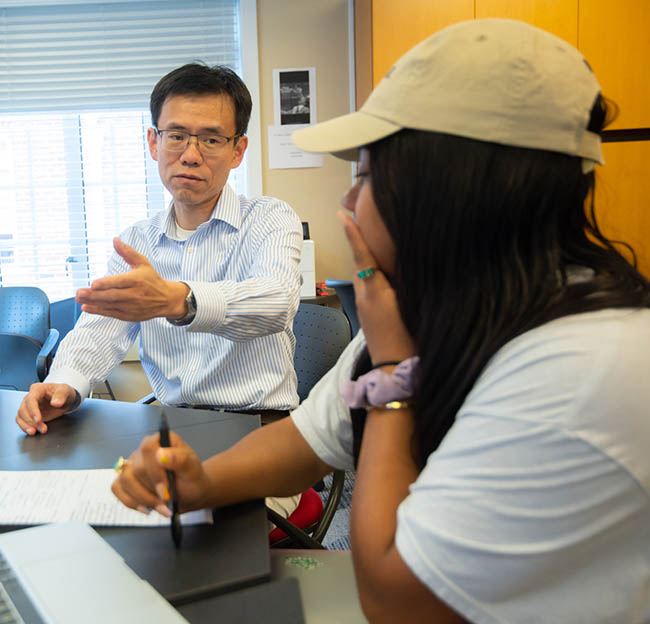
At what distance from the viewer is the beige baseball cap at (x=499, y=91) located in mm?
603

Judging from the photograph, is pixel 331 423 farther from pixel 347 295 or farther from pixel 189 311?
pixel 347 295

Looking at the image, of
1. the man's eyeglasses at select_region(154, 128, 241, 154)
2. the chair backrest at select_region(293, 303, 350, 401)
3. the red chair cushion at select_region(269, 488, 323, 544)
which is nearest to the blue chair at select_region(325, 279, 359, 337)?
the chair backrest at select_region(293, 303, 350, 401)

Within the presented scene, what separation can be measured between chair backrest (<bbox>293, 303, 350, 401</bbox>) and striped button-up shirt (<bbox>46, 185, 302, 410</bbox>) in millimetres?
82

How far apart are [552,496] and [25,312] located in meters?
3.01

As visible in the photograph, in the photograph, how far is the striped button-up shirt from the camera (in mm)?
1409

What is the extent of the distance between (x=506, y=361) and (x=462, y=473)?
0.41 ft

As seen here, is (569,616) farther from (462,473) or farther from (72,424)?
(72,424)

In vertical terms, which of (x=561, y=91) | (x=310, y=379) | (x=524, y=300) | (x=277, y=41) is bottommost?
(x=310, y=379)

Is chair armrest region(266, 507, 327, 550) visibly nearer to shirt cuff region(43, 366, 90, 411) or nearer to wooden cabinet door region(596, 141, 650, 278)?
shirt cuff region(43, 366, 90, 411)

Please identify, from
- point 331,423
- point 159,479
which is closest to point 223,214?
point 331,423

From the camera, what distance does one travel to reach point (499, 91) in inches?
23.8

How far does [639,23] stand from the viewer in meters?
2.75

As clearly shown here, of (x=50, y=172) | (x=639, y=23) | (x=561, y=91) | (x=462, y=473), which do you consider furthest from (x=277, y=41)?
(x=462, y=473)

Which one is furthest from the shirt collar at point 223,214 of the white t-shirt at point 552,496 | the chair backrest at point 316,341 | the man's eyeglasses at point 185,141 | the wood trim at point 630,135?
the wood trim at point 630,135
